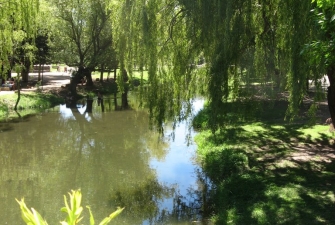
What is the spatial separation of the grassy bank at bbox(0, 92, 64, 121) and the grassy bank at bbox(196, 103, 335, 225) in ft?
35.3

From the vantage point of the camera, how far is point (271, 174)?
797 cm

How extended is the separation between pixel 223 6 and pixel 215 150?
4.12 m

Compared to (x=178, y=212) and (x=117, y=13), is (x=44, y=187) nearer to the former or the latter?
(x=178, y=212)

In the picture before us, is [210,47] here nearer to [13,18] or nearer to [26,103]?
[13,18]

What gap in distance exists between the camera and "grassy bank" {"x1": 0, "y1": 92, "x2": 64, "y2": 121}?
1889cm

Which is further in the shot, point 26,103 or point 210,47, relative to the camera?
point 26,103

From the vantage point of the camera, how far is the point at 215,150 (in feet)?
34.0

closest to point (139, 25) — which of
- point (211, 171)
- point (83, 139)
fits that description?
point (211, 171)

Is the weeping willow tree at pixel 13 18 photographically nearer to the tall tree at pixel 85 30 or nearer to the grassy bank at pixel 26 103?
the grassy bank at pixel 26 103

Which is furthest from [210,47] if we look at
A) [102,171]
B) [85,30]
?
[85,30]

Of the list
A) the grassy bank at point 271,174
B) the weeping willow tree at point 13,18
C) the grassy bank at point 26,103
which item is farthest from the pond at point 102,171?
the weeping willow tree at point 13,18

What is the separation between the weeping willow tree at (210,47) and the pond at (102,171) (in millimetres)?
1234

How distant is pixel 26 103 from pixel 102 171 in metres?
12.3

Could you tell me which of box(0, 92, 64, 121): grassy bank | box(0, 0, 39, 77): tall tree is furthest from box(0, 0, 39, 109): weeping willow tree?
box(0, 92, 64, 121): grassy bank
